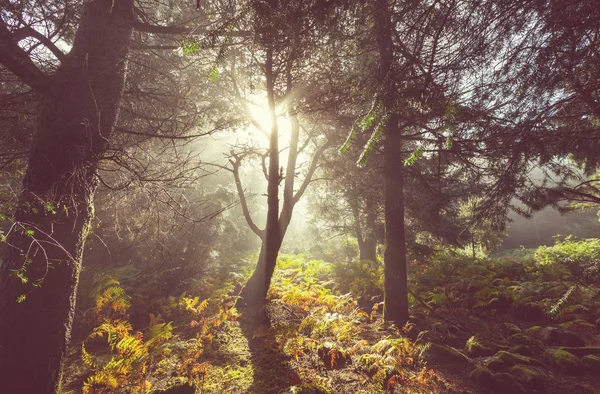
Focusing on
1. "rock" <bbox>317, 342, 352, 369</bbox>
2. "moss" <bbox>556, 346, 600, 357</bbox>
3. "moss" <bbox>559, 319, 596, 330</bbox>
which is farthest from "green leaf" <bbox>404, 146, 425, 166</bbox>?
Answer: "moss" <bbox>559, 319, 596, 330</bbox>

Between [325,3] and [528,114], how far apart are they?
2.95 meters

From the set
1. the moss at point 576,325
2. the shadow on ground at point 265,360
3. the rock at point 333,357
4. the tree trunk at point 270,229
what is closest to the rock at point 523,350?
the moss at point 576,325

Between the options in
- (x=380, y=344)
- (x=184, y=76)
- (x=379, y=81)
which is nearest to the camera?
(x=379, y=81)

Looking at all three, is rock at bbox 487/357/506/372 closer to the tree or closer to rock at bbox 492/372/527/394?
rock at bbox 492/372/527/394

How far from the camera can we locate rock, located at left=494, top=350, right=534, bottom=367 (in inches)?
179

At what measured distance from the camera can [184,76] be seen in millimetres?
6637

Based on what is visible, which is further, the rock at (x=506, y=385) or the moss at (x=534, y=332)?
the moss at (x=534, y=332)

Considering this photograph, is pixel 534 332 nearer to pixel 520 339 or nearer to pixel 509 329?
pixel 509 329

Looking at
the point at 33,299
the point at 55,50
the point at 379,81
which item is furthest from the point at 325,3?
the point at 33,299

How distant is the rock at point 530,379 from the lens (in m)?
3.96

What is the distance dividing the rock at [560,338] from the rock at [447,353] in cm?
214

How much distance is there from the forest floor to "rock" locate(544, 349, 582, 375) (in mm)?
15

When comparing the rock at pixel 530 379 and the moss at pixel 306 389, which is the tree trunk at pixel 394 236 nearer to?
the rock at pixel 530 379

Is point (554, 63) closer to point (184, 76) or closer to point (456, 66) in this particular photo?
point (456, 66)
